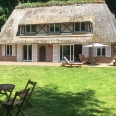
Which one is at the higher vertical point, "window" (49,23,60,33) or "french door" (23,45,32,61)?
"window" (49,23,60,33)

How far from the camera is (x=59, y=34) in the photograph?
28.6 m

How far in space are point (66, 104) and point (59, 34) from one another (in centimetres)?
1979

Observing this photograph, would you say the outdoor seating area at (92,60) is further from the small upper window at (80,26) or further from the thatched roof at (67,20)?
the small upper window at (80,26)

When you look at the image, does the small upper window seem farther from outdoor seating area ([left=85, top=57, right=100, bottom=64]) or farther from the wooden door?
the wooden door

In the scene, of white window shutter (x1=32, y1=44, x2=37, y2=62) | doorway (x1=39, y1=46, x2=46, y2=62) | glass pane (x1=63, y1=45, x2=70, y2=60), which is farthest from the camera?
doorway (x1=39, y1=46, x2=46, y2=62)

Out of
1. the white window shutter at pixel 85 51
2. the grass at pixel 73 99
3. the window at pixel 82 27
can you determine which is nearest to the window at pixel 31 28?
the window at pixel 82 27

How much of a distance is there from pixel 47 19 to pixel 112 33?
8005mm

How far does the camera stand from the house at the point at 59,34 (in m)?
27.1

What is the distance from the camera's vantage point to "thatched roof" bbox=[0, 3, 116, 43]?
1069 inches

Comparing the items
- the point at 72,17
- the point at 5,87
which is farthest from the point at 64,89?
the point at 72,17

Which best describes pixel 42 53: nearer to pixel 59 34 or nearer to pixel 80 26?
pixel 59 34

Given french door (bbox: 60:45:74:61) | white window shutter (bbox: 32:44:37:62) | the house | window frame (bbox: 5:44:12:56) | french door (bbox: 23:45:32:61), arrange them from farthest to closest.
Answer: window frame (bbox: 5:44:12:56), french door (bbox: 23:45:32:61), white window shutter (bbox: 32:44:37:62), french door (bbox: 60:45:74:61), the house

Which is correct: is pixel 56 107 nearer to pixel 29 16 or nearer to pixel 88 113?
pixel 88 113

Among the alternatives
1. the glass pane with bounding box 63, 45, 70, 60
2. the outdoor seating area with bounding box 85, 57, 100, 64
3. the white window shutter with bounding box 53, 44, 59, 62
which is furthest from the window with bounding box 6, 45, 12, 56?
the outdoor seating area with bounding box 85, 57, 100, 64
